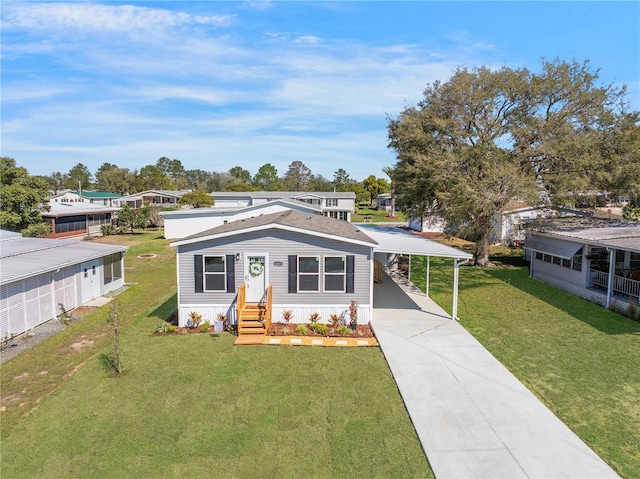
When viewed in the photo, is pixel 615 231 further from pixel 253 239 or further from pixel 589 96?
pixel 253 239

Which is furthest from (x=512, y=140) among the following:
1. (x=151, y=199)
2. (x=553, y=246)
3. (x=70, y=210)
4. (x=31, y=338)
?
(x=151, y=199)

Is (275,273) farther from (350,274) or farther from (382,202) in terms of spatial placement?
(382,202)

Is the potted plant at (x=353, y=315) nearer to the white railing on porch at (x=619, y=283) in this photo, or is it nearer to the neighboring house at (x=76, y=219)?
the white railing on porch at (x=619, y=283)

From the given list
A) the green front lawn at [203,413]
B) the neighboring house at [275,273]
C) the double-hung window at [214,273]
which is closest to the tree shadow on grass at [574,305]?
the neighboring house at [275,273]

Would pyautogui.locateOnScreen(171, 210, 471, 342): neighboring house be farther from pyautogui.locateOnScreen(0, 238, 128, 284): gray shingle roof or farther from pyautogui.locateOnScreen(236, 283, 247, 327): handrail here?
pyautogui.locateOnScreen(0, 238, 128, 284): gray shingle roof

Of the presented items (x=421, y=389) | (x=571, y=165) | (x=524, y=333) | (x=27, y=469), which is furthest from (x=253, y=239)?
(x=571, y=165)
